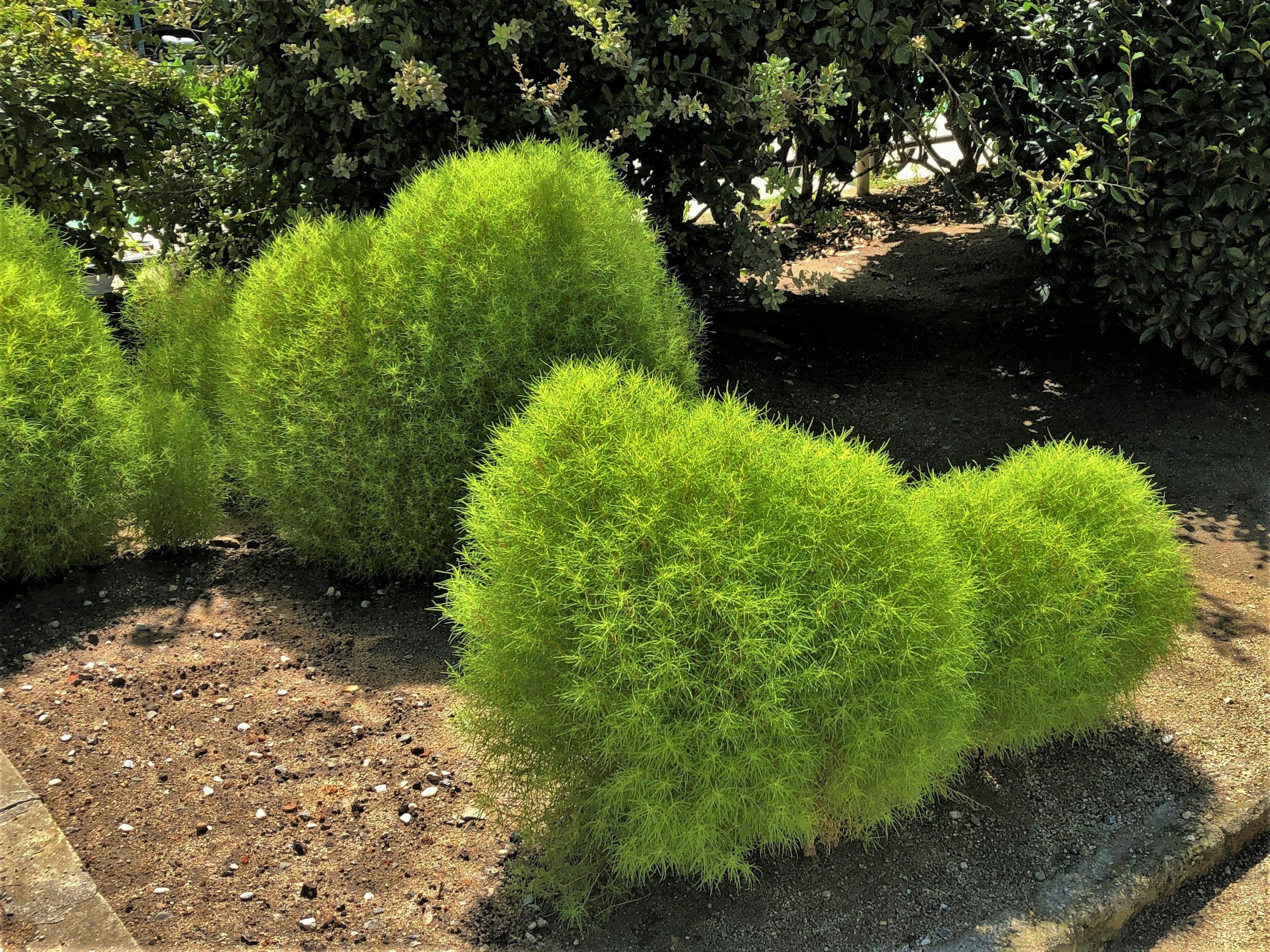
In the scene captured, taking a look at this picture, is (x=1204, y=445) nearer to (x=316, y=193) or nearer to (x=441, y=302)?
(x=441, y=302)

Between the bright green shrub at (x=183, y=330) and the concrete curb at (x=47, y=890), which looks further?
the bright green shrub at (x=183, y=330)

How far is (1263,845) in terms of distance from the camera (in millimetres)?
2432

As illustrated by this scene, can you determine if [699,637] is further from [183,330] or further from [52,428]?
[183,330]

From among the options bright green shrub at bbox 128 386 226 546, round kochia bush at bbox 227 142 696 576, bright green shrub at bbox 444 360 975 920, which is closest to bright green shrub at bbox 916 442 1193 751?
bright green shrub at bbox 444 360 975 920

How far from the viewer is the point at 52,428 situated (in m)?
3.16

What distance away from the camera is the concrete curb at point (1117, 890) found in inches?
80.4

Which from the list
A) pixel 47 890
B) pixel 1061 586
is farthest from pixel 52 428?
pixel 1061 586

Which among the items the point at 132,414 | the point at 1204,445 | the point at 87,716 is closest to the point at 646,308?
the point at 132,414

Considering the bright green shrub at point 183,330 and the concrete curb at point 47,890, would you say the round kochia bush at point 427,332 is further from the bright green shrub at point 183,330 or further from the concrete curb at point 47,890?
the concrete curb at point 47,890

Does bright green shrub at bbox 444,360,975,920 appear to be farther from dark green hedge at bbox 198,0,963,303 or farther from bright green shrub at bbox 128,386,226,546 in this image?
dark green hedge at bbox 198,0,963,303

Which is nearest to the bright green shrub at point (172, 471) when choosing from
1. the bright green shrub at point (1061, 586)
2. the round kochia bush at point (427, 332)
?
the round kochia bush at point (427, 332)

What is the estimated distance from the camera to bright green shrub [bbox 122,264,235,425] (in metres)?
3.89

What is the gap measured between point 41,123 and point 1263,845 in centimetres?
513

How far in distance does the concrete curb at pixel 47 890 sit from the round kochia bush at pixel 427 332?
120 cm
